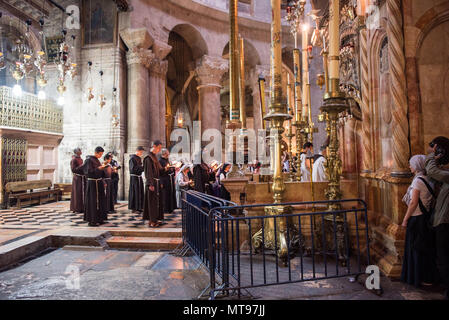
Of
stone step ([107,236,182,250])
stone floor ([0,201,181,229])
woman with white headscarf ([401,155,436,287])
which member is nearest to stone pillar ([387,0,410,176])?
woman with white headscarf ([401,155,436,287])

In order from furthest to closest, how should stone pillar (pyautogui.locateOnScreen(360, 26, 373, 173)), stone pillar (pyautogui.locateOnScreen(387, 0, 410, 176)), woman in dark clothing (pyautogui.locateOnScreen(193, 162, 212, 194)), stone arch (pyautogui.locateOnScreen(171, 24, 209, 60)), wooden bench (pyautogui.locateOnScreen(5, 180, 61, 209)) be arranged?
stone arch (pyautogui.locateOnScreen(171, 24, 209, 60)) → wooden bench (pyautogui.locateOnScreen(5, 180, 61, 209)) → woman in dark clothing (pyautogui.locateOnScreen(193, 162, 212, 194)) → stone pillar (pyautogui.locateOnScreen(360, 26, 373, 173)) → stone pillar (pyautogui.locateOnScreen(387, 0, 410, 176))

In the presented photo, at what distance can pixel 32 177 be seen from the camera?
39.5 ft

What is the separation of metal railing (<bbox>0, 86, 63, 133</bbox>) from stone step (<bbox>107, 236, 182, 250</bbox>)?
8258 millimetres

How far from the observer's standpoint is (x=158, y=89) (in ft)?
46.3

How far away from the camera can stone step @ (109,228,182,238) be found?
611 centimetres

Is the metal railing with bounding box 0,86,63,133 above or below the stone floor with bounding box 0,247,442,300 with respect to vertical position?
above

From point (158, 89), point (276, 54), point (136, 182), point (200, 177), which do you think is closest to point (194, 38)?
point (158, 89)

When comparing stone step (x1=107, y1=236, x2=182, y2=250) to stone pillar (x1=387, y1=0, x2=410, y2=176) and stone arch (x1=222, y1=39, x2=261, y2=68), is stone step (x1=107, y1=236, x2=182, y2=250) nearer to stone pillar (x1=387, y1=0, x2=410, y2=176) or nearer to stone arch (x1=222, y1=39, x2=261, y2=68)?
stone pillar (x1=387, y1=0, x2=410, y2=176)

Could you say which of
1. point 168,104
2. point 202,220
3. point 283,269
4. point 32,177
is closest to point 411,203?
point 283,269

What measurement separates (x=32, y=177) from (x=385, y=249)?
1284 cm

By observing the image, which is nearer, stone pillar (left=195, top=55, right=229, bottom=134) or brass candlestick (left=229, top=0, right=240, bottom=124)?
brass candlestick (left=229, top=0, right=240, bottom=124)

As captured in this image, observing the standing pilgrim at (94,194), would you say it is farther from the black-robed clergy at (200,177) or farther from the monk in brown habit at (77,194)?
the black-robed clergy at (200,177)
